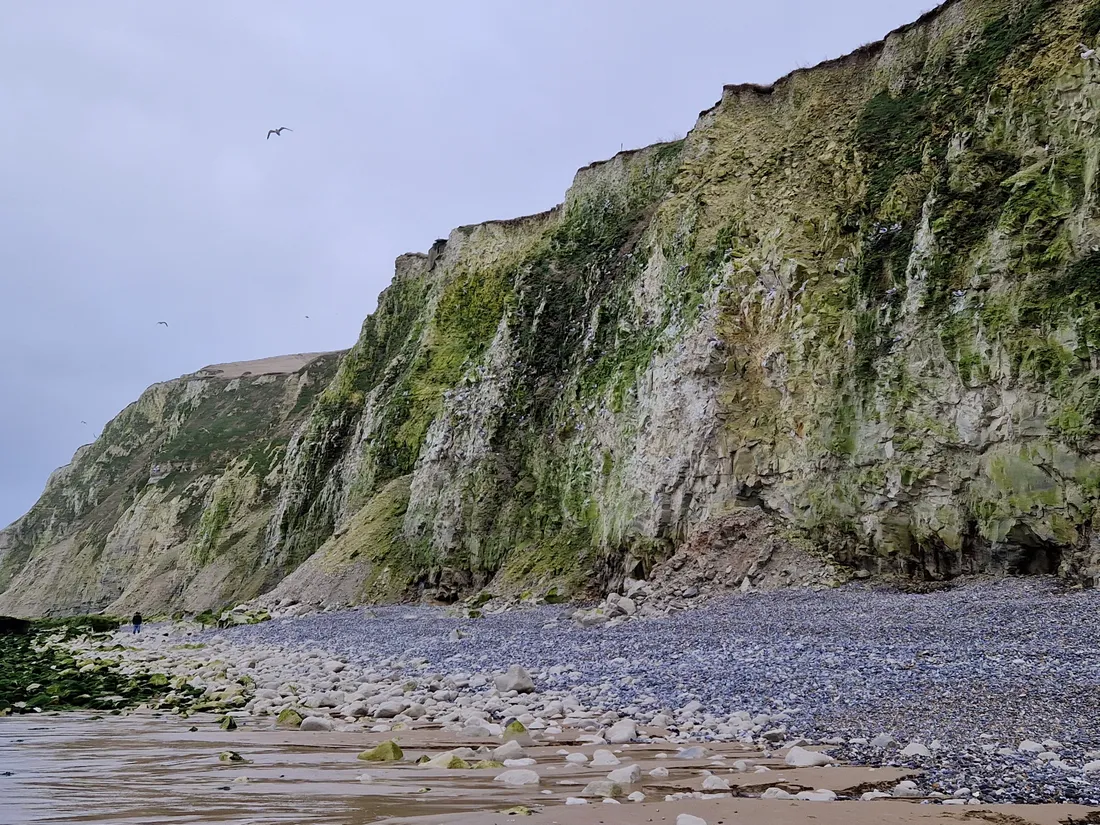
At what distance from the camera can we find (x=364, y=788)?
582 centimetres

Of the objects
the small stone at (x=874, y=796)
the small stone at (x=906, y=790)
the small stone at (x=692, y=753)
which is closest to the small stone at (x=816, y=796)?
the small stone at (x=874, y=796)

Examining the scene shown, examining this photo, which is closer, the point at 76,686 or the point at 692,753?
the point at 692,753

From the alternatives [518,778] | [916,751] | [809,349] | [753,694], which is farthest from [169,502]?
[916,751]

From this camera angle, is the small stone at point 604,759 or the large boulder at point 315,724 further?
the large boulder at point 315,724

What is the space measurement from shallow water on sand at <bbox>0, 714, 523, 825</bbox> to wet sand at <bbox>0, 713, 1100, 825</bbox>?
13 millimetres

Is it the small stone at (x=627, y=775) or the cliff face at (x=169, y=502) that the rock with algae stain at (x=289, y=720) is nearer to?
the small stone at (x=627, y=775)

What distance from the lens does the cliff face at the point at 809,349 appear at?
16359 mm

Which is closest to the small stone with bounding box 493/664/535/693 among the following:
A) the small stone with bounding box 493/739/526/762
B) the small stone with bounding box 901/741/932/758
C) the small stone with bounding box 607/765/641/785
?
the small stone with bounding box 493/739/526/762

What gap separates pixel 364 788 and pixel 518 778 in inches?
42.4

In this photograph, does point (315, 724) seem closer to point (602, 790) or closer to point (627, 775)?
point (627, 775)

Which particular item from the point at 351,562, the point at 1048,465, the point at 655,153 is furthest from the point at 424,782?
the point at 655,153

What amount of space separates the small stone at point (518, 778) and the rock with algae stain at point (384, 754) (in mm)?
1384

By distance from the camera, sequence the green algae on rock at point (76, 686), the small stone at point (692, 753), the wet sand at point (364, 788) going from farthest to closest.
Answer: the green algae on rock at point (76, 686)
the small stone at point (692, 753)
the wet sand at point (364, 788)

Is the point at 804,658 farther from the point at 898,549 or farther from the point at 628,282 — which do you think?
the point at 628,282
